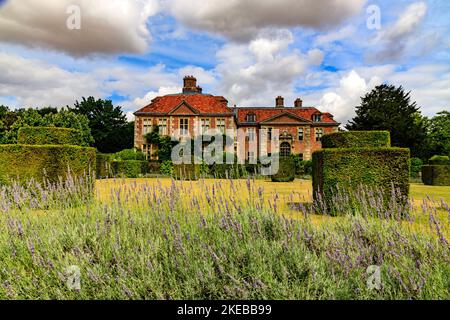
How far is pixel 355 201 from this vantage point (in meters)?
7.79

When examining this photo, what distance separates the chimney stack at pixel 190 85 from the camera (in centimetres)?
4297

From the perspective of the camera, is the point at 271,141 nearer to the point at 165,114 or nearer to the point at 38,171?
the point at 165,114

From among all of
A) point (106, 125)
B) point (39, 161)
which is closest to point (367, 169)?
point (39, 161)

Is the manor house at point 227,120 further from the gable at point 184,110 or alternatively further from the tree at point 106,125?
the tree at point 106,125

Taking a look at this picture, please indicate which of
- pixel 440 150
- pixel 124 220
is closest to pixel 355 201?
pixel 124 220

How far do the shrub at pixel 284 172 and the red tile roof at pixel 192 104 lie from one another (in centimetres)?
1772

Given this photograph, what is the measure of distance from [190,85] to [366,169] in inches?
1480

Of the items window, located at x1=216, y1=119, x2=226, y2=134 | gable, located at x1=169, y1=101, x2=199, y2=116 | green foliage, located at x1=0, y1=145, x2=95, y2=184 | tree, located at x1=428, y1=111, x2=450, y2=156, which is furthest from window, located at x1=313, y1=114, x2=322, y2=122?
green foliage, located at x1=0, y1=145, x2=95, y2=184

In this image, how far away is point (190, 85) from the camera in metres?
43.2

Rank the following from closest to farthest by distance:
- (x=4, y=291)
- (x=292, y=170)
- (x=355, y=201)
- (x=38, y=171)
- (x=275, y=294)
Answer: (x=275, y=294)
(x=4, y=291)
(x=355, y=201)
(x=38, y=171)
(x=292, y=170)

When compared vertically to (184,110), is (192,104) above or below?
above

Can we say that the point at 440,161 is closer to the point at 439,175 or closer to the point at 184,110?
the point at 439,175

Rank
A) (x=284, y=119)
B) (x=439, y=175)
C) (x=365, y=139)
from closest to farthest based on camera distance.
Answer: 1. (x=365, y=139)
2. (x=439, y=175)
3. (x=284, y=119)
